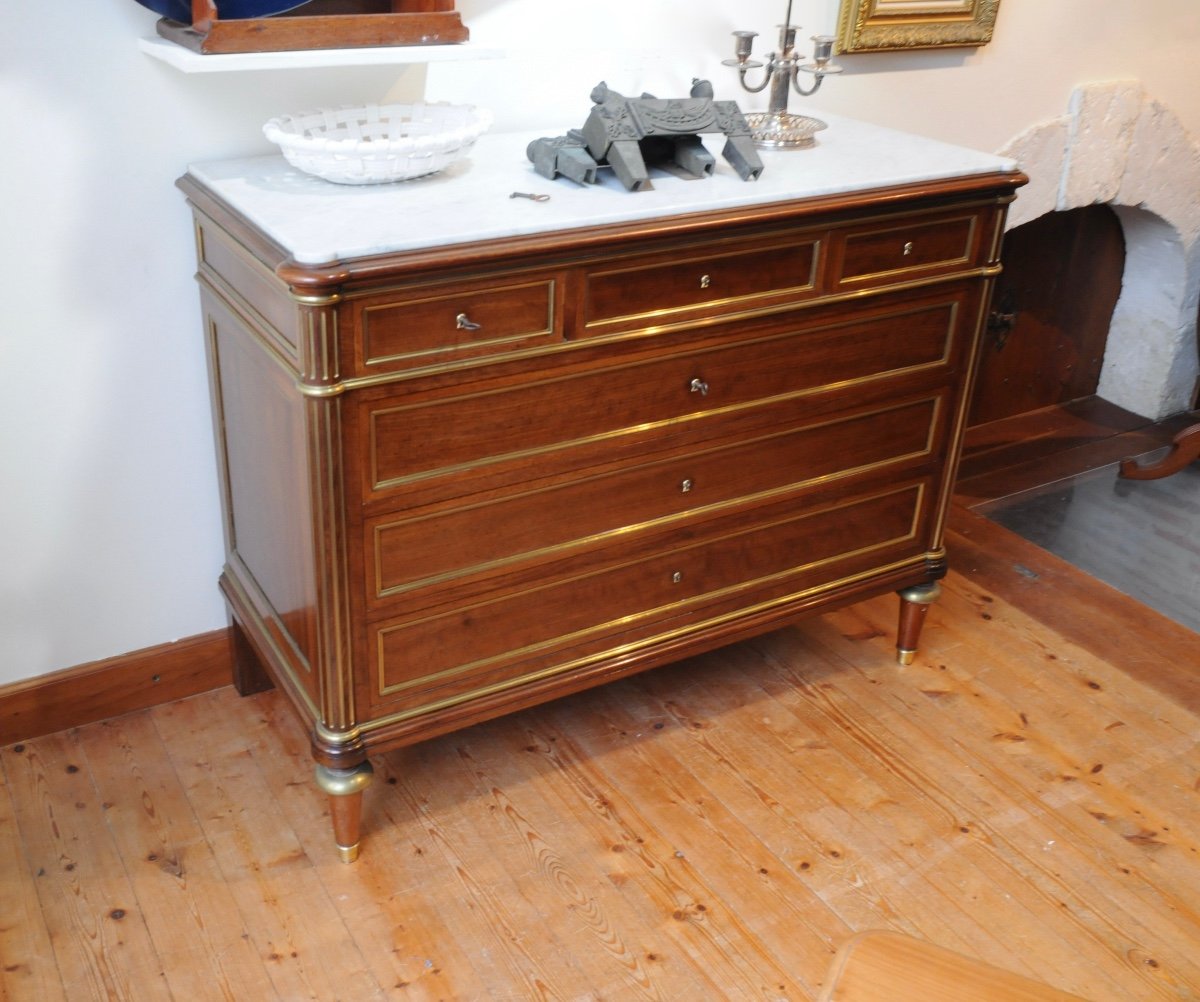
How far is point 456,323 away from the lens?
6.51ft

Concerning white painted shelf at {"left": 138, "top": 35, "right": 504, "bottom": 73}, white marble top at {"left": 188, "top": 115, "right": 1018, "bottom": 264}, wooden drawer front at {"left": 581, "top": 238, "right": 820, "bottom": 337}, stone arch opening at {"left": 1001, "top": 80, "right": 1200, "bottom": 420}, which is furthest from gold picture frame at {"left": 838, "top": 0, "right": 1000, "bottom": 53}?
white painted shelf at {"left": 138, "top": 35, "right": 504, "bottom": 73}

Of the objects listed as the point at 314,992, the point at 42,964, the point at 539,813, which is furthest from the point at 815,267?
the point at 42,964

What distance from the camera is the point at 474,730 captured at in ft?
8.76

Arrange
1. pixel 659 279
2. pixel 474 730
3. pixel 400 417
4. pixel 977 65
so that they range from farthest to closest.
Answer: pixel 977 65 < pixel 474 730 < pixel 659 279 < pixel 400 417

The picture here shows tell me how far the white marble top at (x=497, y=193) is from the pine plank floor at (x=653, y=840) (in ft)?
3.66

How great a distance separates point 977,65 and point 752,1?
77 cm

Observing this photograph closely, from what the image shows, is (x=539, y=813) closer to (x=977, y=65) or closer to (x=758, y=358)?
(x=758, y=358)

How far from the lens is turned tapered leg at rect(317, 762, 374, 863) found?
87.6 inches

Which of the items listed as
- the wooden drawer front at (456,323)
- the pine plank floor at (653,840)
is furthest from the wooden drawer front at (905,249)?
the pine plank floor at (653,840)

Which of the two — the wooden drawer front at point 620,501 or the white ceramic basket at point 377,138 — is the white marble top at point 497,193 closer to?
the white ceramic basket at point 377,138

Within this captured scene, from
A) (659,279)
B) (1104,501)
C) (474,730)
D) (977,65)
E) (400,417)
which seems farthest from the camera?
(1104,501)

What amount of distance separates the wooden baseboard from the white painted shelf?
3.90 ft

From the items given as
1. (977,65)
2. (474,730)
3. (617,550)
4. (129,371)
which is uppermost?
(977,65)

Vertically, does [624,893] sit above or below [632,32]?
below
